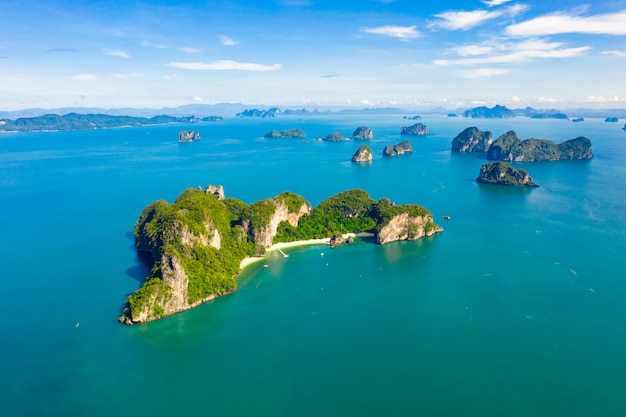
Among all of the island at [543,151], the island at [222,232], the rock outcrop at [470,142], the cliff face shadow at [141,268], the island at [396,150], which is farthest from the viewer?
the rock outcrop at [470,142]

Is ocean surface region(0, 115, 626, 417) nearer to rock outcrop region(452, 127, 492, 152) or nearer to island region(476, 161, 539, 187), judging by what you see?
island region(476, 161, 539, 187)

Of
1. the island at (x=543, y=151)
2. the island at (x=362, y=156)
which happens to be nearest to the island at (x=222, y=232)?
the island at (x=362, y=156)

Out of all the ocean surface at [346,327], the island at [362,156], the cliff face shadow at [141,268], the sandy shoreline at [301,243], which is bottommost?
the ocean surface at [346,327]

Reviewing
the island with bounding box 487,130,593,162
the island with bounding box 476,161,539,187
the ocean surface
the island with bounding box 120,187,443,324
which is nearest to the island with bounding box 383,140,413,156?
the island with bounding box 487,130,593,162

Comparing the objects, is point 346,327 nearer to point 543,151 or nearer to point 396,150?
point 396,150

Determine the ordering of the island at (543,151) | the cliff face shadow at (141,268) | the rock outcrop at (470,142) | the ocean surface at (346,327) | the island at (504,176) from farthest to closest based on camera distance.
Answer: the rock outcrop at (470,142) < the island at (543,151) < the island at (504,176) < the cliff face shadow at (141,268) < the ocean surface at (346,327)

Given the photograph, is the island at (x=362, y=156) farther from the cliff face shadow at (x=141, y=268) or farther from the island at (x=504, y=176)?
the cliff face shadow at (x=141, y=268)

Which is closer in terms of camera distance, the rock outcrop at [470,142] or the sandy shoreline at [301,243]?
the sandy shoreline at [301,243]
